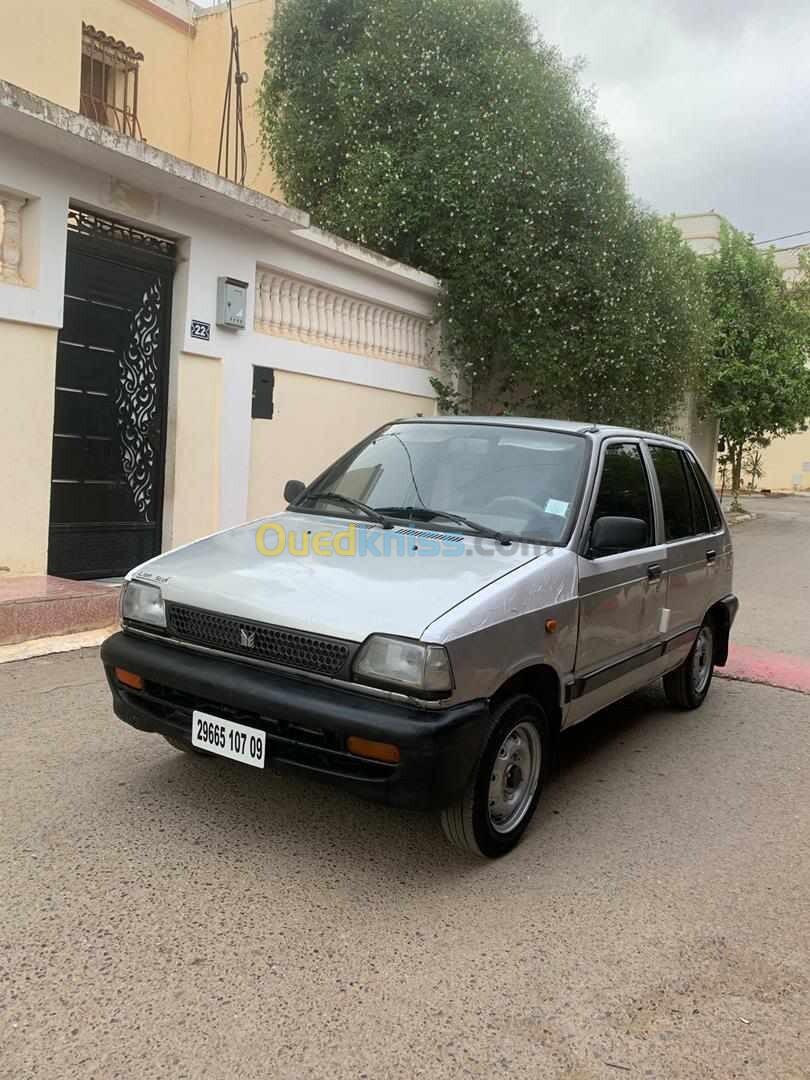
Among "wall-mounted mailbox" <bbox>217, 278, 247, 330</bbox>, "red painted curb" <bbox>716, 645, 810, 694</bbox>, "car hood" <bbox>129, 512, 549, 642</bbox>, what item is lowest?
"red painted curb" <bbox>716, 645, 810, 694</bbox>

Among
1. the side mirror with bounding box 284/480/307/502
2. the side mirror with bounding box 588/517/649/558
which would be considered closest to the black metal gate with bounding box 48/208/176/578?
the side mirror with bounding box 284/480/307/502

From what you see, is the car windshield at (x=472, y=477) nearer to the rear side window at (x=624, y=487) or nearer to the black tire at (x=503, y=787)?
the rear side window at (x=624, y=487)

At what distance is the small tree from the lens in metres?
18.7

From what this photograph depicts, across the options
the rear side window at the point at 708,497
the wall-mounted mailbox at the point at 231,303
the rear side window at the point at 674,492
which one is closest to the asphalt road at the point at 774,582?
the rear side window at the point at 708,497

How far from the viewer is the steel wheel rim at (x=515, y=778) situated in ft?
10.8

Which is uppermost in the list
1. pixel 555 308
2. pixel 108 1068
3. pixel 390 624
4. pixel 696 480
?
pixel 555 308

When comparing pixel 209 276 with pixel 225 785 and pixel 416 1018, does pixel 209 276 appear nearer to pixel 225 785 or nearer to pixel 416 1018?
pixel 225 785

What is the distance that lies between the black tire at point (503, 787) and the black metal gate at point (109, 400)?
4965 millimetres

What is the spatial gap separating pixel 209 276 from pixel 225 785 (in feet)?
18.1

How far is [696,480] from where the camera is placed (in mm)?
5363

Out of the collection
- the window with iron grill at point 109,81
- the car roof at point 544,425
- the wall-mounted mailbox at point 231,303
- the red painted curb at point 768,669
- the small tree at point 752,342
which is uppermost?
the window with iron grill at point 109,81

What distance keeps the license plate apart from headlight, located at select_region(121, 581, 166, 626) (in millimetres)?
434

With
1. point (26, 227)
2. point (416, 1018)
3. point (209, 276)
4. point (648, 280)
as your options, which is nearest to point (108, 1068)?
point (416, 1018)

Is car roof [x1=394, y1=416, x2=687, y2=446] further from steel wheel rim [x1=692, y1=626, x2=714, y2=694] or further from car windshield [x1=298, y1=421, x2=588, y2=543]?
steel wheel rim [x1=692, y1=626, x2=714, y2=694]
